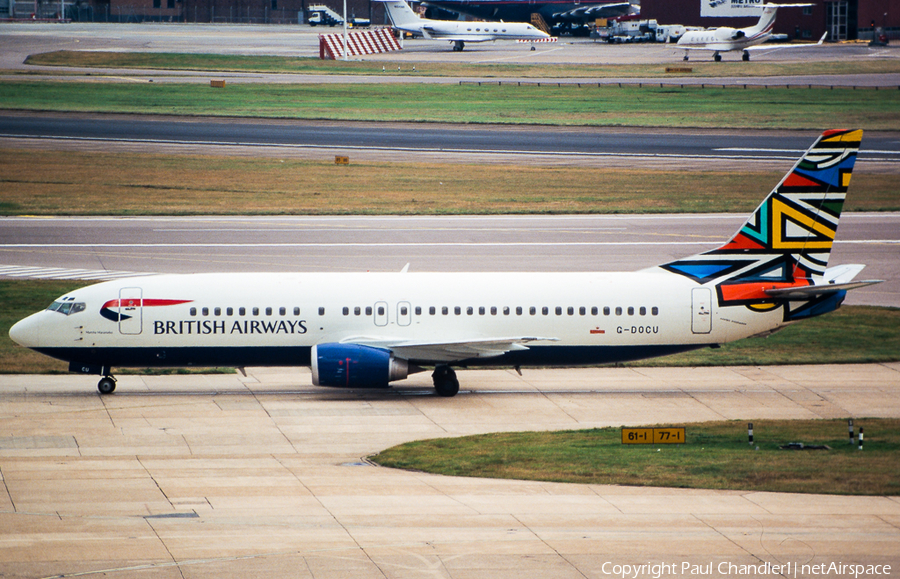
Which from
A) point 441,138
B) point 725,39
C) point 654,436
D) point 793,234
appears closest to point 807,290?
point 793,234

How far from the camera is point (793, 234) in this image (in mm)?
34031

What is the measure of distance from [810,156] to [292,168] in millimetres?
47420

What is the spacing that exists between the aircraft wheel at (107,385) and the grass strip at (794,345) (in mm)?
3750

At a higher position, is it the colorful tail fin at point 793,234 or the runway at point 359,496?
the colorful tail fin at point 793,234

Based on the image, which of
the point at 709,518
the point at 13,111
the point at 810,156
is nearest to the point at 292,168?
Result: the point at 13,111

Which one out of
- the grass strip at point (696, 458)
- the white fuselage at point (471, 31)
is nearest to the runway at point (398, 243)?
the grass strip at point (696, 458)

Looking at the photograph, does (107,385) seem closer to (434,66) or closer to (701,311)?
(701,311)

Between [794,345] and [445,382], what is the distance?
572 inches

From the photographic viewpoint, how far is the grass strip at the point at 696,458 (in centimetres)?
2359

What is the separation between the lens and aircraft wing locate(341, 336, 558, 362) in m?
32.3

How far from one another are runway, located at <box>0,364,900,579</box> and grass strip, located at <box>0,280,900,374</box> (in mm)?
2529

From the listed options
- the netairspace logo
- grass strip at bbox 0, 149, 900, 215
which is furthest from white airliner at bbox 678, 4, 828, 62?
the netairspace logo

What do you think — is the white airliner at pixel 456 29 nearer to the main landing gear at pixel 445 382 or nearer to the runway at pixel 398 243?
the runway at pixel 398 243

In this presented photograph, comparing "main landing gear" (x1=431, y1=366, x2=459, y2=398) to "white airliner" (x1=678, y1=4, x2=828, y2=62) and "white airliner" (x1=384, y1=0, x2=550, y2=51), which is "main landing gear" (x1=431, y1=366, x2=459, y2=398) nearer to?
"white airliner" (x1=678, y1=4, x2=828, y2=62)
